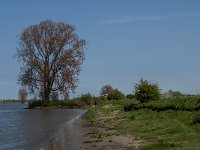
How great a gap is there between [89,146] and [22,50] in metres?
63.2

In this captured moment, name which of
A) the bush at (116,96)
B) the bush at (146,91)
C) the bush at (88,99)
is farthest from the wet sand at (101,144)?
the bush at (88,99)

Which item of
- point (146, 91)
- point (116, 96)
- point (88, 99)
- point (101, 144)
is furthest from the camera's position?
point (88, 99)

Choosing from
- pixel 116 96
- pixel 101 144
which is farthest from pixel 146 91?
pixel 116 96

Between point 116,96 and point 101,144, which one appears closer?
point 101,144

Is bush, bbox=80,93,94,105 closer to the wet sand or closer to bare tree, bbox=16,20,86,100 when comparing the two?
bare tree, bbox=16,20,86,100

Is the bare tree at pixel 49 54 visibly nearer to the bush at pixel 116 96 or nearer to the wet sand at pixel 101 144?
the bush at pixel 116 96

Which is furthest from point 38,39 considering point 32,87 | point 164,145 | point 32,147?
point 164,145

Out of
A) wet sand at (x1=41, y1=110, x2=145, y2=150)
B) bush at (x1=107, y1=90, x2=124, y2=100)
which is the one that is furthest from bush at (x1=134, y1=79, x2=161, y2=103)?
bush at (x1=107, y1=90, x2=124, y2=100)

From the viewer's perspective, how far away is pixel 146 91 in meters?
47.0

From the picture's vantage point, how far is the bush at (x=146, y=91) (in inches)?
1834

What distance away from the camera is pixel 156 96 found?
47188 millimetres

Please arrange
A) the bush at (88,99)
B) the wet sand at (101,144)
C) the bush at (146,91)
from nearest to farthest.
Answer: the wet sand at (101,144)
the bush at (146,91)
the bush at (88,99)

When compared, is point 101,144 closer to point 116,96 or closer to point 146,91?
point 146,91

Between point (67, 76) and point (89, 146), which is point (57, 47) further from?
point (89, 146)
